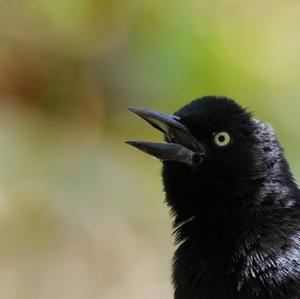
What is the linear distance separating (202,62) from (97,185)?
1.49m

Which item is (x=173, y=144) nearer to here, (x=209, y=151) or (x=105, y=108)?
(x=209, y=151)

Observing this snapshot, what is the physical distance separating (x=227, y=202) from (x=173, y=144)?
32 cm

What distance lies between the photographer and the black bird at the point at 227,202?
3.74 m

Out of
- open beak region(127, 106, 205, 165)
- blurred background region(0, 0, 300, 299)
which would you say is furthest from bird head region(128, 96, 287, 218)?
blurred background region(0, 0, 300, 299)

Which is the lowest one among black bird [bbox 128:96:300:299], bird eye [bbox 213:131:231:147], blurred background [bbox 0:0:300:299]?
black bird [bbox 128:96:300:299]

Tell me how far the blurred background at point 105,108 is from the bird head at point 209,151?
4.66 ft

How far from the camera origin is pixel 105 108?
6516 millimetres

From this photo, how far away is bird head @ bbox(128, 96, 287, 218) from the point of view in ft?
13.2

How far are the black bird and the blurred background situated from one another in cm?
143

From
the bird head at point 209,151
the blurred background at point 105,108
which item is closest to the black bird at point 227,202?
the bird head at point 209,151

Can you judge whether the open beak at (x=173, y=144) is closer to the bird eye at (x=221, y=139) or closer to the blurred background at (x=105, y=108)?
the bird eye at (x=221, y=139)

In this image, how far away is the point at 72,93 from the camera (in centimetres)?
648

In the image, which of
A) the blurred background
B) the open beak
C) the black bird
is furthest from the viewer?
the blurred background

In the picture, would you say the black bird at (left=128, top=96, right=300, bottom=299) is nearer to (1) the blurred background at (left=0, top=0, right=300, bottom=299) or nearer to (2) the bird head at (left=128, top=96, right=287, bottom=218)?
(2) the bird head at (left=128, top=96, right=287, bottom=218)
